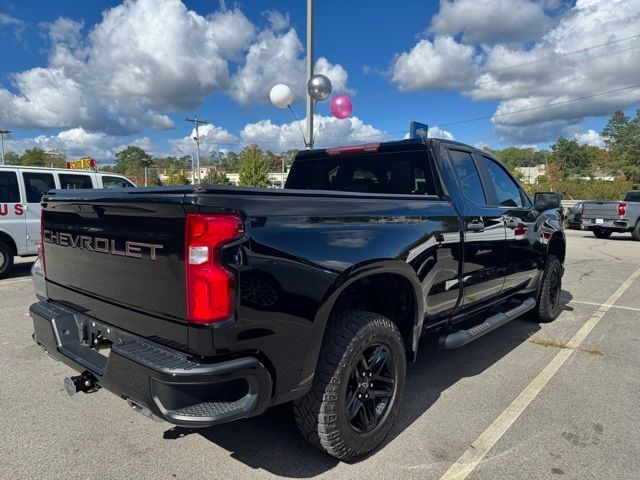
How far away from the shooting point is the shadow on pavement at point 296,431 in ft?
8.58

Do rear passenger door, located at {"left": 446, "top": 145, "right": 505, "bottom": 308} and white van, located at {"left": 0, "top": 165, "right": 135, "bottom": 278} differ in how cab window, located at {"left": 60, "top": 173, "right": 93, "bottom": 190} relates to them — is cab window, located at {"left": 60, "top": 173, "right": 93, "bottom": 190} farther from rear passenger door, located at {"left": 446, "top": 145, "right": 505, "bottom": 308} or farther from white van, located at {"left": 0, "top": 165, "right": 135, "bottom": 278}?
rear passenger door, located at {"left": 446, "top": 145, "right": 505, "bottom": 308}

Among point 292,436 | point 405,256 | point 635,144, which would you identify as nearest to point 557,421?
point 405,256

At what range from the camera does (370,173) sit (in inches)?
156

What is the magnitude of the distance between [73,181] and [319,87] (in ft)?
16.5

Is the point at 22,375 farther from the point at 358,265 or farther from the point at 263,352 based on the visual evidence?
the point at 358,265

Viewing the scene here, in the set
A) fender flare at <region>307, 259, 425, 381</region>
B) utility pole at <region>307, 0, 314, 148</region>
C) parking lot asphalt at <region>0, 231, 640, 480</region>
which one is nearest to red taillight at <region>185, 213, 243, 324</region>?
fender flare at <region>307, 259, 425, 381</region>

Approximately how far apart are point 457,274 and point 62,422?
2.87m

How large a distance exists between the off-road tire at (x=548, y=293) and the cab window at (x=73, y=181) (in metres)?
7.72

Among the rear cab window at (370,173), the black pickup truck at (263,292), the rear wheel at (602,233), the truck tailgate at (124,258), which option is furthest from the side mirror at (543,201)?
the rear wheel at (602,233)

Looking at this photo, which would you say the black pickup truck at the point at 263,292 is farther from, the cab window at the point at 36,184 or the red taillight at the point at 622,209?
the red taillight at the point at 622,209

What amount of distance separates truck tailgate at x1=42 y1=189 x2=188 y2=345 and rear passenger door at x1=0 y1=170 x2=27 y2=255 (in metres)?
5.95

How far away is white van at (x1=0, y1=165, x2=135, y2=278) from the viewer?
7.77 meters

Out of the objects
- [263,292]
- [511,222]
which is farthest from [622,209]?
[263,292]

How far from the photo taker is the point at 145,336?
223 cm
